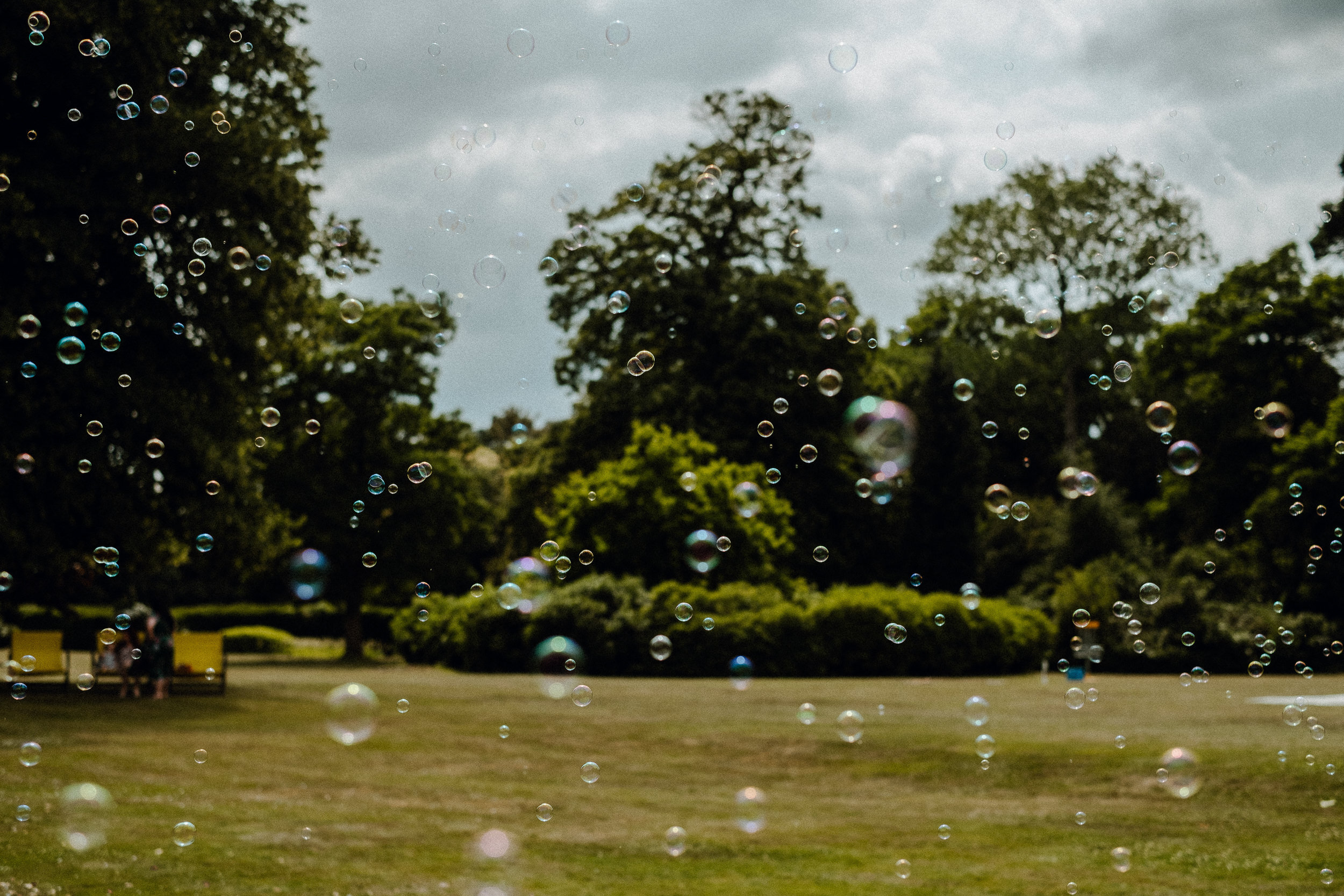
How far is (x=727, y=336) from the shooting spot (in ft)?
130

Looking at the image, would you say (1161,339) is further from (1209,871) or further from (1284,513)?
(1209,871)

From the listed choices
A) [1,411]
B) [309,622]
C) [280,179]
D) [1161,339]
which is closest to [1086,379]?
[1161,339]

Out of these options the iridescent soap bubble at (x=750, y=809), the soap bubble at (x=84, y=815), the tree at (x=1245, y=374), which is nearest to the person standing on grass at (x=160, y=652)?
the soap bubble at (x=84, y=815)

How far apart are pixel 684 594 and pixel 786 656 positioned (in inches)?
107

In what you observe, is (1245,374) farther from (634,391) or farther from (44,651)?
(44,651)

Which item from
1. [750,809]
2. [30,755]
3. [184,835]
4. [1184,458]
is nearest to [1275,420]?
[1184,458]

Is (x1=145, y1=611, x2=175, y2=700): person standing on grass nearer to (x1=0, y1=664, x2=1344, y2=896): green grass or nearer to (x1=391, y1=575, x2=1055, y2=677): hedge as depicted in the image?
(x1=0, y1=664, x2=1344, y2=896): green grass

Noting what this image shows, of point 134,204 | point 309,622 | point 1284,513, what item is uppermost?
point 134,204

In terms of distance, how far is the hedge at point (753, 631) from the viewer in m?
28.9

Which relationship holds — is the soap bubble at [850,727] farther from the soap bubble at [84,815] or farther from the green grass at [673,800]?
the soap bubble at [84,815]

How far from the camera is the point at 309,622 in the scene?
54.5 m

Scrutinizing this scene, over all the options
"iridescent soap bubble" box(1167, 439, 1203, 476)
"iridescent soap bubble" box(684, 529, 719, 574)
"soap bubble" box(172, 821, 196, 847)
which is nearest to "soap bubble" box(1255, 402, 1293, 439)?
"iridescent soap bubble" box(1167, 439, 1203, 476)

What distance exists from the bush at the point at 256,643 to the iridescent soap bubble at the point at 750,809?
4061 centimetres

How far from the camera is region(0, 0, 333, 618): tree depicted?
18.7m
